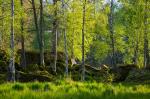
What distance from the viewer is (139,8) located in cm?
4344

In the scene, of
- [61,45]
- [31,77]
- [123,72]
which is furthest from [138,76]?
[61,45]

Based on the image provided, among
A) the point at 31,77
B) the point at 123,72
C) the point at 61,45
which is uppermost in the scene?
the point at 61,45

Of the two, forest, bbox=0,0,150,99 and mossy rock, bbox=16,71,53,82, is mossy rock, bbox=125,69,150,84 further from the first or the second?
mossy rock, bbox=16,71,53,82

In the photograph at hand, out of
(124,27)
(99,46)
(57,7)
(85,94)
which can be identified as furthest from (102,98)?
(99,46)

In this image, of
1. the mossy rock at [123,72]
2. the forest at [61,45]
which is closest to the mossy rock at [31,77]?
the forest at [61,45]

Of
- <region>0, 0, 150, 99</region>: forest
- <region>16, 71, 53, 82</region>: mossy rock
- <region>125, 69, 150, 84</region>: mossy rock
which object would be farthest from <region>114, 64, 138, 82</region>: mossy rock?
<region>16, 71, 53, 82</region>: mossy rock

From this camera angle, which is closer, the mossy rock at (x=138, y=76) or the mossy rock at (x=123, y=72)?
the mossy rock at (x=138, y=76)

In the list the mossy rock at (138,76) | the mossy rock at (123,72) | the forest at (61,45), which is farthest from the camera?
the mossy rock at (123,72)

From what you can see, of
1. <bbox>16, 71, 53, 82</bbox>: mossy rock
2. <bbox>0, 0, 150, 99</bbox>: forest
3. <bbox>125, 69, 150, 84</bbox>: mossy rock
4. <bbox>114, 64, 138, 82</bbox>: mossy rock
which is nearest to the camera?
<bbox>16, 71, 53, 82</bbox>: mossy rock

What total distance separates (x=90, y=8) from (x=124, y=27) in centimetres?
1987

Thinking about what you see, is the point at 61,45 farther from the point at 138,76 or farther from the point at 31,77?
the point at 31,77

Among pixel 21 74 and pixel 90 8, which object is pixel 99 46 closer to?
pixel 90 8

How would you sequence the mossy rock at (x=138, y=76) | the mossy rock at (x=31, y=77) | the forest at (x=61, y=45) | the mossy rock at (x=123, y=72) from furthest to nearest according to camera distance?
the mossy rock at (x=123, y=72) → the mossy rock at (x=138, y=76) → the forest at (x=61, y=45) → the mossy rock at (x=31, y=77)

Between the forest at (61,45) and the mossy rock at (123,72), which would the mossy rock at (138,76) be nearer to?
the forest at (61,45)
